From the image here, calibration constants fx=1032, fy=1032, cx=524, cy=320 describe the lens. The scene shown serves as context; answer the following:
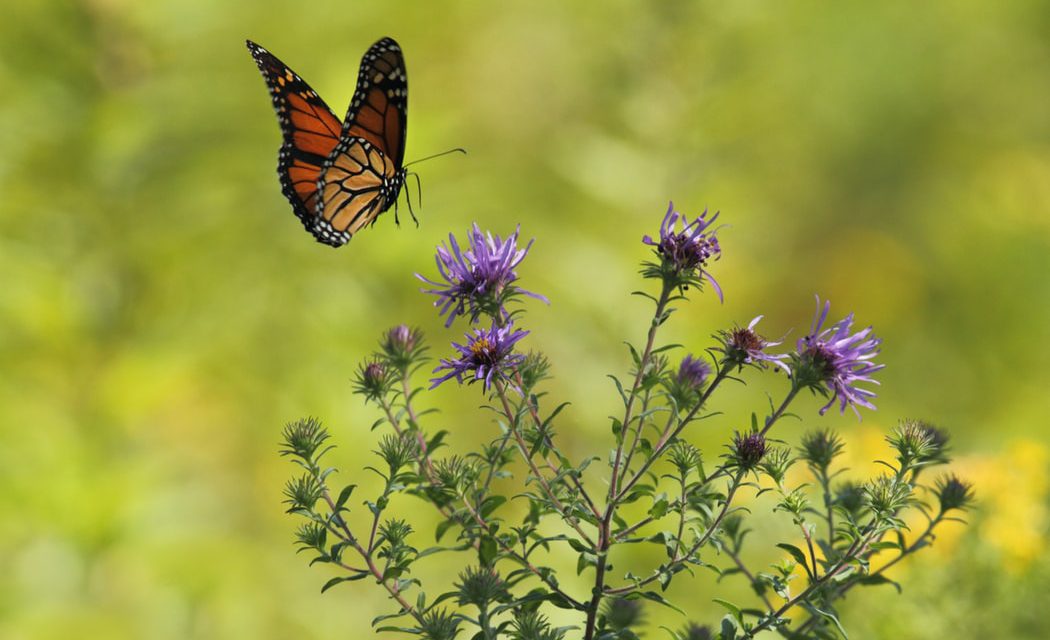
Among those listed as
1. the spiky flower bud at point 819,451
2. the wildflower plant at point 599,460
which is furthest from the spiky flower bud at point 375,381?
the spiky flower bud at point 819,451

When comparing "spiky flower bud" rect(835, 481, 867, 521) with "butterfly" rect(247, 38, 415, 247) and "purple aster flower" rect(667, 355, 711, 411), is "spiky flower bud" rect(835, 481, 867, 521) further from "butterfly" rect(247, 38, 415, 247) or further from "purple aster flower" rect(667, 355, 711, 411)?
"butterfly" rect(247, 38, 415, 247)

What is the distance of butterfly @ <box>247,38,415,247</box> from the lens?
1.29 m

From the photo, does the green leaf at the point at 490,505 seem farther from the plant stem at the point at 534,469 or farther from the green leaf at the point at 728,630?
the green leaf at the point at 728,630

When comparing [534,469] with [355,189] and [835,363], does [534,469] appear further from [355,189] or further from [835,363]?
[355,189]

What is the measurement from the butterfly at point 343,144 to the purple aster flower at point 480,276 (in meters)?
0.46

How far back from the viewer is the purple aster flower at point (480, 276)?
80 cm

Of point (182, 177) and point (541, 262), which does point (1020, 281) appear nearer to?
point (541, 262)

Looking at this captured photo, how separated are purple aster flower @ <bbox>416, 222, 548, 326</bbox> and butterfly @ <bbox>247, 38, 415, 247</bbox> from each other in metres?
0.46

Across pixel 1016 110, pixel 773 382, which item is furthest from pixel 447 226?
pixel 1016 110

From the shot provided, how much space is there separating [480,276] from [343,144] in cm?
55

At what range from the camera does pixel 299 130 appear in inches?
54.3

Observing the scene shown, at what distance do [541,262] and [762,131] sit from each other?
64 centimetres

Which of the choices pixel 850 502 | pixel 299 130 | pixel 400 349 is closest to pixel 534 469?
pixel 400 349

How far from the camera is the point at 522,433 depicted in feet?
2.57
